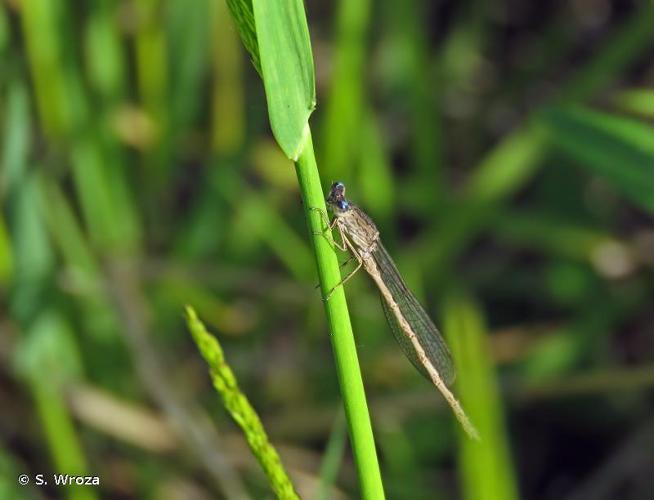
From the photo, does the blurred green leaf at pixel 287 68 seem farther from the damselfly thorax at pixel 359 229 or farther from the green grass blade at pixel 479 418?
the green grass blade at pixel 479 418

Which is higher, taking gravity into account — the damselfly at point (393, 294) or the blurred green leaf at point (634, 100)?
the blurred green leaf at point (634, 100)

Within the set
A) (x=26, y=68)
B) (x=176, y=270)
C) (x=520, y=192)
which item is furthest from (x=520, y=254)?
(x=26, y=68)

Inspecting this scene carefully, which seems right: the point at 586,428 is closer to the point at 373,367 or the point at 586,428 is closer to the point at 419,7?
the point at 373,367

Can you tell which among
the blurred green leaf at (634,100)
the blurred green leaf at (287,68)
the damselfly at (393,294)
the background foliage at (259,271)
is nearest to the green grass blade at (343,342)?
the blurred green leaf at (287,68)

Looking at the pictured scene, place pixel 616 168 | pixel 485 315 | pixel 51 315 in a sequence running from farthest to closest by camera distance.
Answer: pixel 485 315 → pixel 51 315 → pixel 616 168

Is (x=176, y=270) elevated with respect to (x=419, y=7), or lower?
lower

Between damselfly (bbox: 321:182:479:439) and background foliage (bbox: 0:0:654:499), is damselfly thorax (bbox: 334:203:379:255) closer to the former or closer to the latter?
damselfly (bbox: 321:182:479:439)

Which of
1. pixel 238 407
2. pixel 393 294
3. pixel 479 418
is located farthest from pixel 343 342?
pixel 479 418
